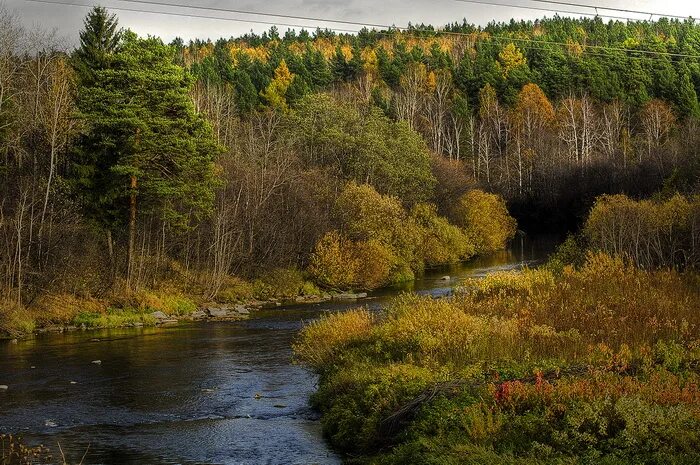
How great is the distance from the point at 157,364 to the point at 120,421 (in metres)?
8.02

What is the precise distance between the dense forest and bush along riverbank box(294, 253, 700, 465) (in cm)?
953

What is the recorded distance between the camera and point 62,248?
44844mm

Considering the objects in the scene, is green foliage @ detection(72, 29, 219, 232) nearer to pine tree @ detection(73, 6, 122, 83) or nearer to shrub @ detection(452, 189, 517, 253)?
pine tree @ detection(73, 6, 122, 83)

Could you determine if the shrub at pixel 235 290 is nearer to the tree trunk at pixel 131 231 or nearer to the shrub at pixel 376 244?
the shrub at pixel 376 244

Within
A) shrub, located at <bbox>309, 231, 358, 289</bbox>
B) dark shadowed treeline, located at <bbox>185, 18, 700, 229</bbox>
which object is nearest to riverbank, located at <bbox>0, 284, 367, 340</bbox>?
shrub, located at <bbox>309, 231, 358, 289</bbox>

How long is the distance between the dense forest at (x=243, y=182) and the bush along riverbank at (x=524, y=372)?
9.53 m

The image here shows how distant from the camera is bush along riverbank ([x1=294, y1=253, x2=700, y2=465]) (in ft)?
45.1

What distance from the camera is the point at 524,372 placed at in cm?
1873

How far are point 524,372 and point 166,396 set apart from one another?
1259 centimetres

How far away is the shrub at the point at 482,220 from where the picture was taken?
82375mm

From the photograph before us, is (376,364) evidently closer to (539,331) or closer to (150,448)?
(539,331)

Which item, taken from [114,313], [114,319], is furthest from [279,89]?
[114,319]

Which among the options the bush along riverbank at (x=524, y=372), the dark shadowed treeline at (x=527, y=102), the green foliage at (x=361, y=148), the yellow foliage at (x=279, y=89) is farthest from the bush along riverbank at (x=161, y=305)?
the yellow foliage at (x=279, y=89)

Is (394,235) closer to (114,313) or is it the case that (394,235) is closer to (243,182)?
(243,182)
